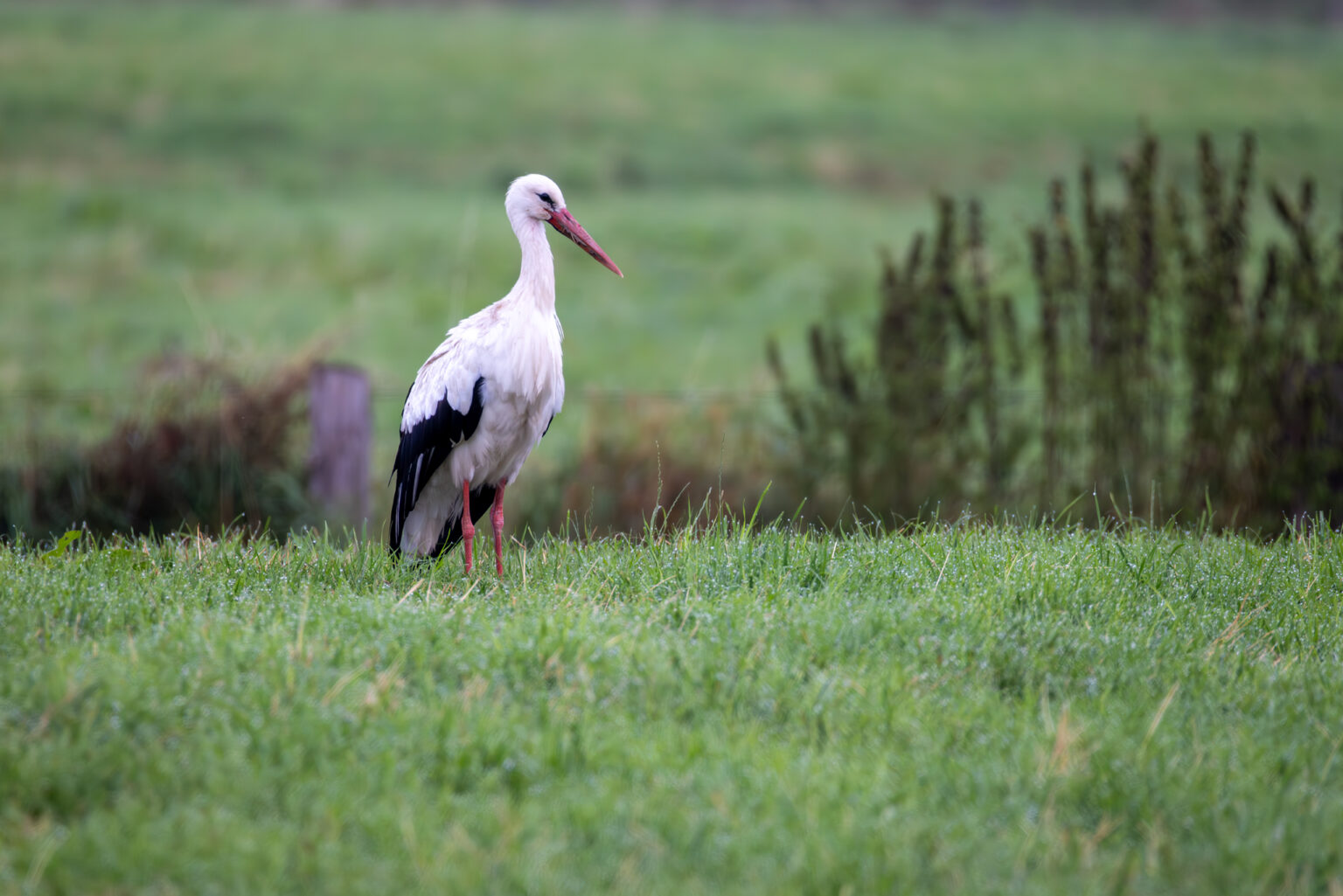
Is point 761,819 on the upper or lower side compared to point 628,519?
upper

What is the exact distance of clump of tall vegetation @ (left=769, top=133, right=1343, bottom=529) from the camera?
26.3 ft

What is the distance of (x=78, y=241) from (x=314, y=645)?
18.7m

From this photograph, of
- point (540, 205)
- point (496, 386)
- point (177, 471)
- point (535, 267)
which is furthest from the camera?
point (177, 471)

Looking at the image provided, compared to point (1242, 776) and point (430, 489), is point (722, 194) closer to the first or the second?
point (430, 489)

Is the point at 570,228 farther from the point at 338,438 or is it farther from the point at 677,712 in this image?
the point at 677,712

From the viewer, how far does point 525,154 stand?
1037 inches

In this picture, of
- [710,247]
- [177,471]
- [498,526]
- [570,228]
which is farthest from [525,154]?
[498,526]

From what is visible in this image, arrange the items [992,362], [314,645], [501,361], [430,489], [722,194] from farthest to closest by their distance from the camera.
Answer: [722,194]
[992,362]
[430,489]
[501,361]
[314,645]

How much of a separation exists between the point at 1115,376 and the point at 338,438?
16.2ft

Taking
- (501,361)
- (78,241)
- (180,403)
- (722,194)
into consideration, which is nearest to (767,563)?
(501,361)

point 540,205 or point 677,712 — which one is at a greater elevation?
A: point 540,205

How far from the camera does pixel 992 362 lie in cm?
866

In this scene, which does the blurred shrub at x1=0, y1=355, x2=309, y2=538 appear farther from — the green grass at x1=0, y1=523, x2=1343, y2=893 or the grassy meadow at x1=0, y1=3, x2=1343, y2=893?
the green grass at x1=0, y1=523, x2=1343, y2=893

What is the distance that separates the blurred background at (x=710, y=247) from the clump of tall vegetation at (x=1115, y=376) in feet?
0.09
